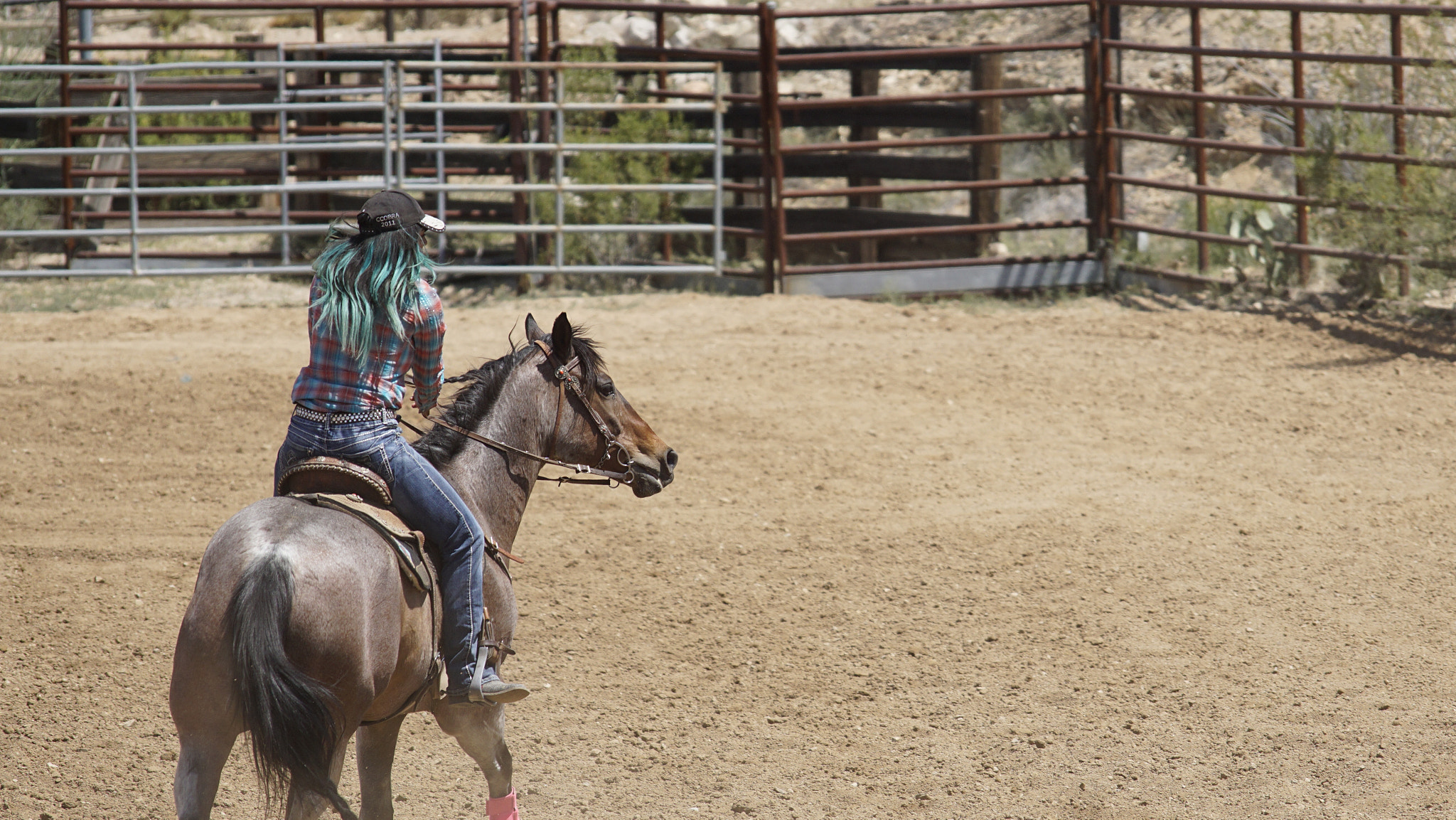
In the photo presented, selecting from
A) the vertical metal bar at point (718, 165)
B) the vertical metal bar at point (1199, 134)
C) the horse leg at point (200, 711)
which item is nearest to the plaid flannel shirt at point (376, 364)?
the horse leg at point (200, 711)

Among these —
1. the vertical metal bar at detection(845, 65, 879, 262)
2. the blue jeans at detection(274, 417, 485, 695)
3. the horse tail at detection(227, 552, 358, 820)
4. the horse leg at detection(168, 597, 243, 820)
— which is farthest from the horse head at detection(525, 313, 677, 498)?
the vertical metal bar at detection(845, 65, 879, 262)

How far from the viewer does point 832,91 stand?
18719mm

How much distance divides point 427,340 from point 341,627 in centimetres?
83

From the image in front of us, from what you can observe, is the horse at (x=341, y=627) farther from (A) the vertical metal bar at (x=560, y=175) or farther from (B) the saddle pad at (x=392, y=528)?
(A) the vertical metal bar at (x=560, y=175)

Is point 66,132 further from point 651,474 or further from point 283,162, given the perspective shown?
point 651,474

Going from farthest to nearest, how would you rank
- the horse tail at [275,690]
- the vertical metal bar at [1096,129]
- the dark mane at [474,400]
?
the vertical metal bar at [1096,129]
the dark mane at [474,400]
the horse tail at [275,690]

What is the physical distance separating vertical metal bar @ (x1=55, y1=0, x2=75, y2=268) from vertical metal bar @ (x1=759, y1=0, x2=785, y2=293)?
20.3 feet

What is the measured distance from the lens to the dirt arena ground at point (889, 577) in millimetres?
4211

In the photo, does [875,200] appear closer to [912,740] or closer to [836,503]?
[836,503]

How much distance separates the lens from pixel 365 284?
3270mm

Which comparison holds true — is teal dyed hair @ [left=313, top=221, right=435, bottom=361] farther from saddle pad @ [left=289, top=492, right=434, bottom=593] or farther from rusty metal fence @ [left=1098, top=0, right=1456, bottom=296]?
rusty metal fence @ [left=1098, top=0, right=1456, bottom=296]

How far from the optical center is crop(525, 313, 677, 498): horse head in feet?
12.4

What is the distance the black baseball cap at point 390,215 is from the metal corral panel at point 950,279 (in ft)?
24.9

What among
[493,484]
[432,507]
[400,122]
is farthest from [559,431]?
[400,122]
